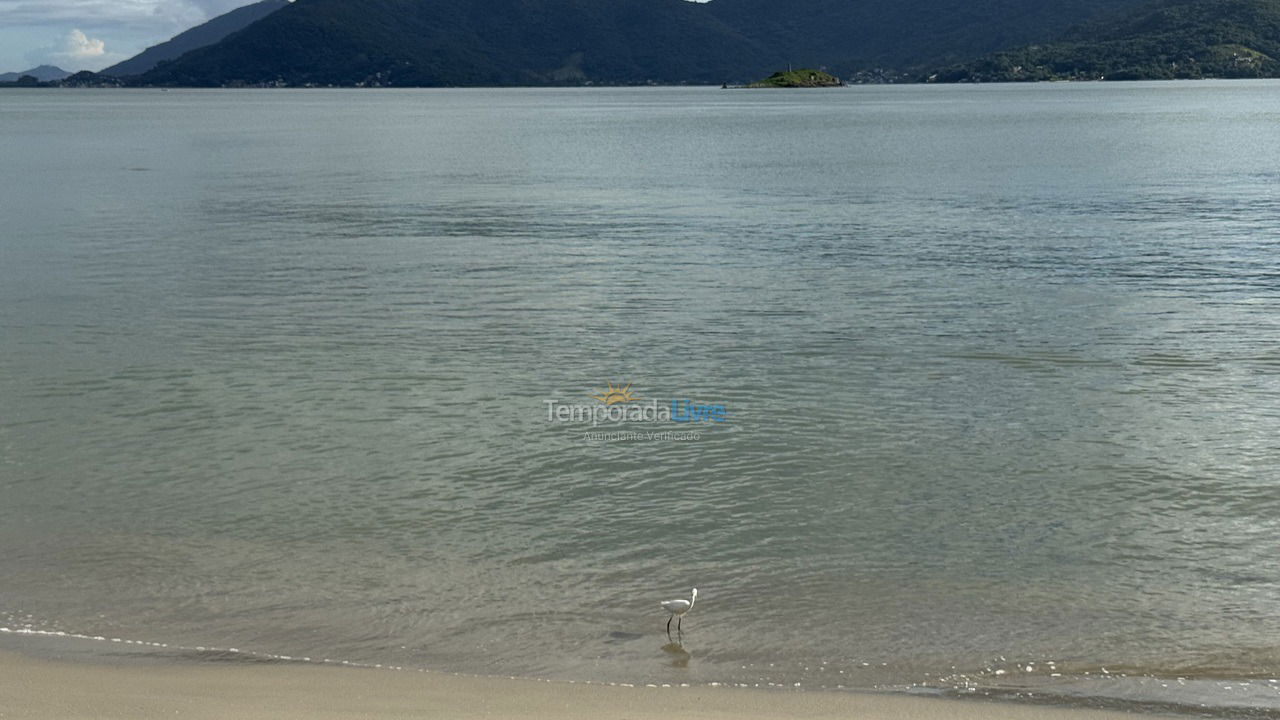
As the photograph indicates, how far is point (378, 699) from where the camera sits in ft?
27.4

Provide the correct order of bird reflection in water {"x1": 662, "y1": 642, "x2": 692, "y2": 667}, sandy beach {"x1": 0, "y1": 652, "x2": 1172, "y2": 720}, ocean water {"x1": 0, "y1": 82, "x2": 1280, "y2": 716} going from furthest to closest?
ocean water {"x1": 0, "y1": 82, "x2": 1280, "y2": 716}
bird reflection in water {"x1": 662, "y1": 642, "x2": 692, "y2": 667}
sandy beach {"x1": 0, "y1": 652, "x2": 1172, "y2": 720}

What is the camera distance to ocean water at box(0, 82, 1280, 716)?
9805mm

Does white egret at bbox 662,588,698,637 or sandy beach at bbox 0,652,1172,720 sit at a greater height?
white egret at bbox 662,588,698,637

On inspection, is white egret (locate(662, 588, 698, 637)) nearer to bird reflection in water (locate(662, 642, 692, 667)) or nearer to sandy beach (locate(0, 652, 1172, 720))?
bird reflection in water (locate(662, 642, 692, 667))

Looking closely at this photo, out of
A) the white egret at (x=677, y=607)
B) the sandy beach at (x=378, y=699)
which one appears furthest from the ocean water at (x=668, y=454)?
the sandy beach at (x=378, y=699)

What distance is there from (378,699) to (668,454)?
22.4 feet

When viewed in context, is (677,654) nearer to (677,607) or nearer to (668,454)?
(677,607)

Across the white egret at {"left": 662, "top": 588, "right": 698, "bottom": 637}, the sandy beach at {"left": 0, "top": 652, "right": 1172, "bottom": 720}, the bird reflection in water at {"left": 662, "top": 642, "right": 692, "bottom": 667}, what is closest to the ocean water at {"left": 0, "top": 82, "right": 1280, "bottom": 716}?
the bird reflection in water at {"left": 662, "top": 642, "right": 692, "bottom": 667}

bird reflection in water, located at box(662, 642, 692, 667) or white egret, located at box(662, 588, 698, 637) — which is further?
white egret, located at box(662, 588, 698, 637)

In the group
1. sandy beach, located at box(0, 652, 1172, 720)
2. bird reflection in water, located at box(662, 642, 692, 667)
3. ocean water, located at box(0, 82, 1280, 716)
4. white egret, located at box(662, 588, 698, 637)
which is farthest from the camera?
ocean water, located at box(0, 82, 1280, 716)

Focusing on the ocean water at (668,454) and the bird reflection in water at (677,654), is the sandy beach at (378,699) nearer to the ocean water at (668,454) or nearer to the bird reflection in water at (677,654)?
the ocean water at (668,454)

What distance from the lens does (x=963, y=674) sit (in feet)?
29.7

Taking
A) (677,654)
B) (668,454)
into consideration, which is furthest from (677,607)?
(668,454)

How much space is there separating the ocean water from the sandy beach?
13.7 inches
